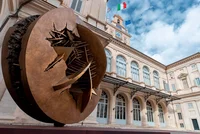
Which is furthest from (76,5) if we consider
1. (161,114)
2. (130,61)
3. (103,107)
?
(161,114)

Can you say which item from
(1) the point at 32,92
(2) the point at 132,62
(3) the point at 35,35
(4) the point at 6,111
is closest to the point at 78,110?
(1) the point at 32,92

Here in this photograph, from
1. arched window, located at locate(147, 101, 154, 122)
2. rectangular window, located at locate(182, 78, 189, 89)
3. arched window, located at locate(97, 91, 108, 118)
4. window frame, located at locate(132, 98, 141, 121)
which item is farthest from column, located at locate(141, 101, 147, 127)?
rectangular window, located at locate(182, 78, 189, 89)

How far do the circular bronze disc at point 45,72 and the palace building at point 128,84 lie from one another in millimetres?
3856

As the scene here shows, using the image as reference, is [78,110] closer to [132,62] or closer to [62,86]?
[62,86]

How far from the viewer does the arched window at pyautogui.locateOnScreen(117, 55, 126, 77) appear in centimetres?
1521

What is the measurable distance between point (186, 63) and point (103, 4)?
58.8 ft

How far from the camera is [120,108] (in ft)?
43.0

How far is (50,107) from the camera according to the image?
1896 millimetres

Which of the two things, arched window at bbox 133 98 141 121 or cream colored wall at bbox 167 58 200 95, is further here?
cream colored wall at bbox 167 58 200 95

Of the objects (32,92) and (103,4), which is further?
(103,4)

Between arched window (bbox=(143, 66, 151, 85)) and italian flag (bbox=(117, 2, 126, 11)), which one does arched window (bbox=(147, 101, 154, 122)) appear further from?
italian flag (bbox=(117, 2, 126, 11))

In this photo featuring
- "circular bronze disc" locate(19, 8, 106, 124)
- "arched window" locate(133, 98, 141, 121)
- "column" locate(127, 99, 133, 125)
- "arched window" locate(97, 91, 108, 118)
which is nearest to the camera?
"circular bronze disc" locate(19, 8, 106, 124)

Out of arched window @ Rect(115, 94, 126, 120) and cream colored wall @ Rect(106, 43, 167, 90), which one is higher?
cream colored wall @ Rect(106, 43, 167, 90)

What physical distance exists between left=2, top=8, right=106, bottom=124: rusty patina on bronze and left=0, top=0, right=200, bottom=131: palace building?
3.83 metres
